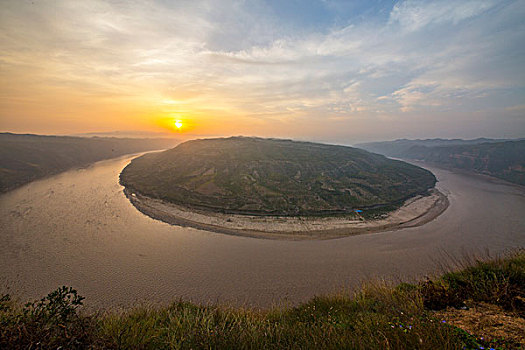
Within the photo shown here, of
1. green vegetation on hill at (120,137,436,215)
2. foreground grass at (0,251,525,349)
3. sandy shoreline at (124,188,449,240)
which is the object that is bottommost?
sandy shoreline at (124,188,449,240)

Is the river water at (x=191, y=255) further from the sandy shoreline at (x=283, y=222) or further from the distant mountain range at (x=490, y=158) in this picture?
the distant mountain range at (x=490, y=158)

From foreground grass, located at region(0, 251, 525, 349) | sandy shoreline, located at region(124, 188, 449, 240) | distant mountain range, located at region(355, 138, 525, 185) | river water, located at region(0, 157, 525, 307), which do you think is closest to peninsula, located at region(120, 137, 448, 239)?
sandy shoreline, located at region(124, 188, 449, 240)

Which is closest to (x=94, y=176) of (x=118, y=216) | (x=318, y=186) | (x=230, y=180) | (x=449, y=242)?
(x=118, y=216)

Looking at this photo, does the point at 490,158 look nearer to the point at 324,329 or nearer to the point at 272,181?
the point at 272,181

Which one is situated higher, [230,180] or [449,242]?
[230,180]

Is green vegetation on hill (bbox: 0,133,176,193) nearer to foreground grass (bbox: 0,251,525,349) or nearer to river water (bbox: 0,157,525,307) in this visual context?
river water (bbox: 0,157,525,307)

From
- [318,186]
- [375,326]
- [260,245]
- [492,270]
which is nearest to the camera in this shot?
[375,326]

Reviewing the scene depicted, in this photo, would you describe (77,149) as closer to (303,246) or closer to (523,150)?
(303,246)

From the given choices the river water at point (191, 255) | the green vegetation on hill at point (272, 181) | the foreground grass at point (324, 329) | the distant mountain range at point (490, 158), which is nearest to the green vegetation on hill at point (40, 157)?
the river water at point (191, 255)
